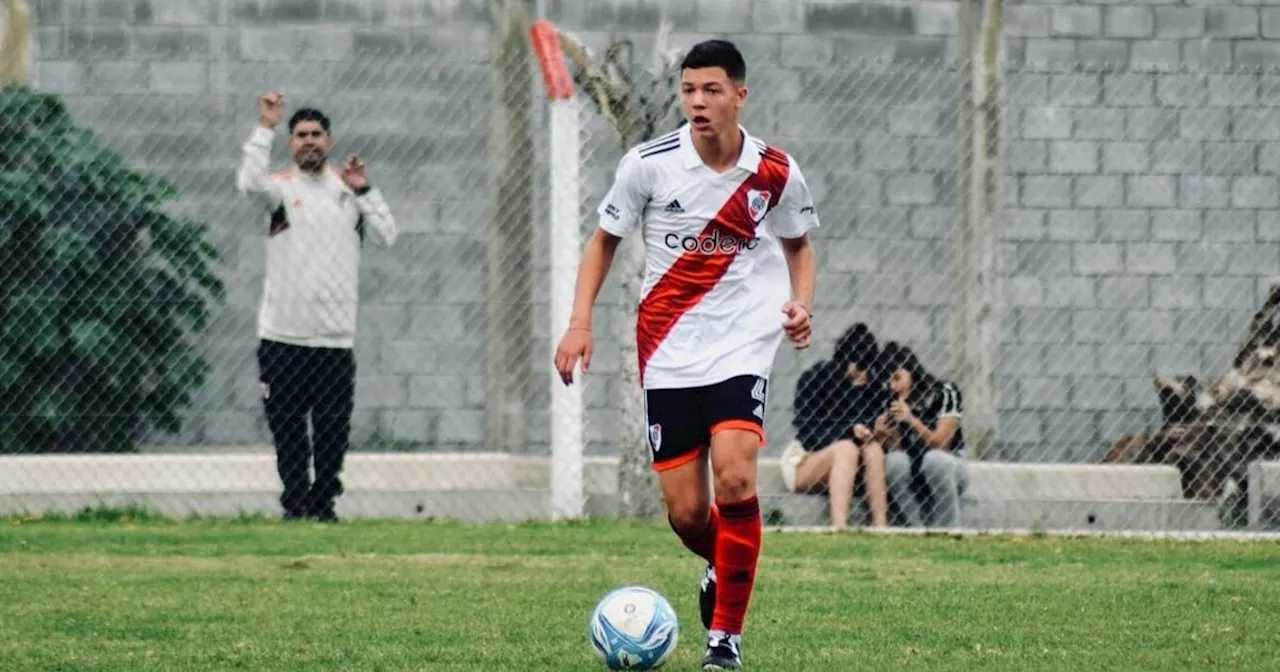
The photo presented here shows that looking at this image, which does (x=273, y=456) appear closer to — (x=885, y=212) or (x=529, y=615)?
(x=885, y=212)

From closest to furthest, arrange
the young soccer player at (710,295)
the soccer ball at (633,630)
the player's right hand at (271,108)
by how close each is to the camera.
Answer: the soccer ball at (633,630) → the young soccer player at (710,295) → the player's right hand at (271,108)

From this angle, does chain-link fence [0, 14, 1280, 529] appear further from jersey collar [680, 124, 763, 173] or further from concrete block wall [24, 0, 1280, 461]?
jersey collar [680, 124, 763, 173]

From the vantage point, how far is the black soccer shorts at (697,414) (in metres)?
6.98

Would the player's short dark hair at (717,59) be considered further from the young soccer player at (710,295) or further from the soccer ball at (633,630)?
the soccer ball at (633,630)

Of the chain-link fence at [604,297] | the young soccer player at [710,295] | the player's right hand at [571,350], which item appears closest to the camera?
the player's right hand at [571,350]

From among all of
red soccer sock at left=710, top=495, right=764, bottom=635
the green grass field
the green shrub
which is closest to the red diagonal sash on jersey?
red soccer sock at left=710, top=495, right=764, bottom=635

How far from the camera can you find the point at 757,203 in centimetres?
716

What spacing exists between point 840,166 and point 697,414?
6466 mm

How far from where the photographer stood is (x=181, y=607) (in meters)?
8.40

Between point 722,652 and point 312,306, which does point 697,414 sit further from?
point 312,306

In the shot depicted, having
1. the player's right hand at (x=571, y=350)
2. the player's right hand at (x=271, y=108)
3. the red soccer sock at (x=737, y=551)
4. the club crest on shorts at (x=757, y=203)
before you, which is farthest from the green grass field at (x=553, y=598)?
the player's right hand at (x=271, y=108)

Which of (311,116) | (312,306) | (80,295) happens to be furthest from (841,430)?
(80,295)

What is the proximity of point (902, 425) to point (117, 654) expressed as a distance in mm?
5636

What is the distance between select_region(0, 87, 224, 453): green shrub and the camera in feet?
40.3
